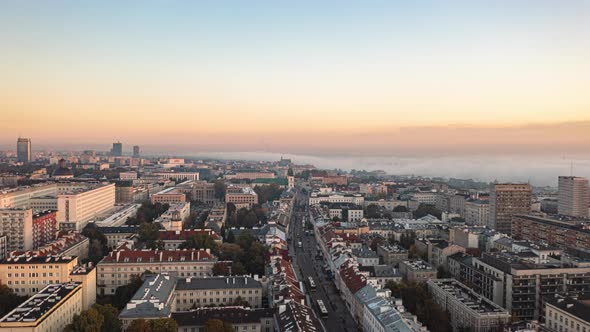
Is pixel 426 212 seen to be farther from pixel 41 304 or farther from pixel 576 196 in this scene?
pixel 41 304

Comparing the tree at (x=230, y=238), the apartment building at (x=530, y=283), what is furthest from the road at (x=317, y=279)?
the apartment building at (x=530, y=283)

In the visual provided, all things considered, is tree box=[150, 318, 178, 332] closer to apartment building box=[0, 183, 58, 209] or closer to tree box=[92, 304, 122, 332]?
tree box=[92, 304, 122, 332]

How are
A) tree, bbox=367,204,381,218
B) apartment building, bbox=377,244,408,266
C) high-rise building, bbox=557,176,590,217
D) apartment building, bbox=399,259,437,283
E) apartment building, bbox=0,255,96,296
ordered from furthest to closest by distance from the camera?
1. tree, bbox=367,204,381,218
2. high-rise building, bbox=557,176,590,217
3. apartment building, bbox=377,244,408,266
4. apartment building, bbox=399,259,437,283
5. apartment building, bbox=0,255,96,296

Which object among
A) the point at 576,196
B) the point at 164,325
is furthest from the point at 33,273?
the point at 576,196

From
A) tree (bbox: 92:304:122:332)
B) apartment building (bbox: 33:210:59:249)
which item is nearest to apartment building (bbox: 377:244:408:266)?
tree (bbox: 92:304:122:332)

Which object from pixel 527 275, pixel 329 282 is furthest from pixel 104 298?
pixel 527 275

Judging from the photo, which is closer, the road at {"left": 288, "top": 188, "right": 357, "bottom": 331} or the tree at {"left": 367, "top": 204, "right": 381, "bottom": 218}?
the road at {"left": 288, "top": 188, "right": 357, "bottom": 331}
